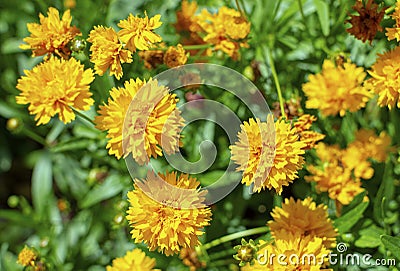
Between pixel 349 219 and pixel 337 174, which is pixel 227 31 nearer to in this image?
pixel 337 174

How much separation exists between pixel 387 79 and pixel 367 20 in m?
0.19

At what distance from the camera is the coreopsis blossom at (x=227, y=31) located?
1.80 metres

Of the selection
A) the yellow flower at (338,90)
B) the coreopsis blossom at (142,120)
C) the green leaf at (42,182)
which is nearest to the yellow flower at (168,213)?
the coreopsis blossom at (142,120)

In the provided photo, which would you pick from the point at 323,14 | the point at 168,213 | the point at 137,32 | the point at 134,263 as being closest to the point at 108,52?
the point at 137,32

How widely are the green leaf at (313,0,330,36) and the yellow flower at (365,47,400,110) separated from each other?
34 cm

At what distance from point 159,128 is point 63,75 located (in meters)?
0.34

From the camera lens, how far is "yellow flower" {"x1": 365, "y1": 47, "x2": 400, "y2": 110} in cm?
156

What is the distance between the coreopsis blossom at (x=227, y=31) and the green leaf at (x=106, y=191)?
0.61 metres

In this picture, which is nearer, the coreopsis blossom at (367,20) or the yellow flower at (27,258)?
the coreopsis blossom at (367,20)

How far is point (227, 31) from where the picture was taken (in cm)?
180

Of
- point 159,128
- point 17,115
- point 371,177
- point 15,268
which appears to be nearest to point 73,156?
point 17,115

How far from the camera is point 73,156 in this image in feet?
7.68

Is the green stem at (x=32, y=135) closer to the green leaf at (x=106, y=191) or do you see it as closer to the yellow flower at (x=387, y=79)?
the green leaf at (x=106, y=191)

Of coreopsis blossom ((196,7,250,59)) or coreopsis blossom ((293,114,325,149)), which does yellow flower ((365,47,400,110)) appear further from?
coreopsis blossom ((196,7,250,59))
